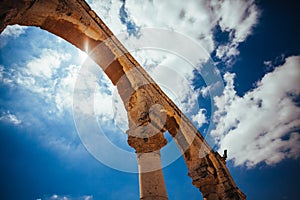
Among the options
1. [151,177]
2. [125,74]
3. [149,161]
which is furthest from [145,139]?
[125,74]

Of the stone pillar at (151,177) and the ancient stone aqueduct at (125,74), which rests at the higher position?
the ancient stone aqueduct at (125,74)

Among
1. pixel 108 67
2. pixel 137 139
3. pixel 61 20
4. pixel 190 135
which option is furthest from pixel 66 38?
pixel 190 135

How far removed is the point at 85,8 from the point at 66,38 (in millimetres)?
1075

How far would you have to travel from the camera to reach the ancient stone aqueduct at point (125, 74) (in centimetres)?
511

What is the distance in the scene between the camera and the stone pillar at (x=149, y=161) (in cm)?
526

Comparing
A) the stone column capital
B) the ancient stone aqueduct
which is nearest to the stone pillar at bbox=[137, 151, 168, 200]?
the ancient stone aqueduct

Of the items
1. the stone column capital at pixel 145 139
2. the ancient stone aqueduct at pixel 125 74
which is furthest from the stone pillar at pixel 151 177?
the stone column capital at pixel 145 139

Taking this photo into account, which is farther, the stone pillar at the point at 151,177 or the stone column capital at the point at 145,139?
the stone column capital at the point at 145,139

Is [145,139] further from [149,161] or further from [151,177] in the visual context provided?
[151,177]

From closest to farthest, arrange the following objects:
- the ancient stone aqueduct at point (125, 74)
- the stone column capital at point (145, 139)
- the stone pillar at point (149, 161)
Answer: the ancient stone aqueduct at point (125, 74) < the stone pillar at point (149, 161) < the stone column capital at point (145, 139)

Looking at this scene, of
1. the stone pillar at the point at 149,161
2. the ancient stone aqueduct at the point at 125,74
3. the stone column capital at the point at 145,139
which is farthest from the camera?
the stone column capital at the point at 145,139

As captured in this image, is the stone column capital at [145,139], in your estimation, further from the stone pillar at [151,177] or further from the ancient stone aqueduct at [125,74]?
the stone pillar at [151,177]

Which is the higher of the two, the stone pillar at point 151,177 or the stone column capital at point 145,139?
the stone column capital at point 145,139

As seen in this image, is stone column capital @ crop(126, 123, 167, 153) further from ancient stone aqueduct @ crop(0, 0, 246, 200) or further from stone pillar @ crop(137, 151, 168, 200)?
stone pillar @ crop(137, 151, 168, 200)
